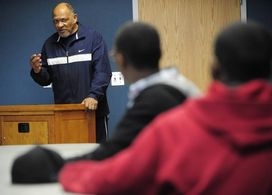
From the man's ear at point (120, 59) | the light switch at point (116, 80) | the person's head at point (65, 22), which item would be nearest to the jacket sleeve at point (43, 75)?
the person's head at point (65, 22)

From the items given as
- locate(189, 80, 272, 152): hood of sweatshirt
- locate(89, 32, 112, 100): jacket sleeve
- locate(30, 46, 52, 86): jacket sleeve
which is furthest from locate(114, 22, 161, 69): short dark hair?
locate(30, 46, 52, 86): jacket sleeve

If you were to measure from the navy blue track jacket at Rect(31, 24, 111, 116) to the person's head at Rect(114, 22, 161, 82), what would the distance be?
2380 mm

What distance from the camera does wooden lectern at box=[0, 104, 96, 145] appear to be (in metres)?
3.71

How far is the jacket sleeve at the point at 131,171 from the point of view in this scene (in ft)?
4.10

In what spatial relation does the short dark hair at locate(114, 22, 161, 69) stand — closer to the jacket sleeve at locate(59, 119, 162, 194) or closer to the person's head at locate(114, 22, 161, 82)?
the person's head at locate(114, 22, 161, 82)

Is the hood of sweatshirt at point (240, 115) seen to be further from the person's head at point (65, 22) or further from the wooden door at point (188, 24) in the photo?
the wooden door at point (188, 24)

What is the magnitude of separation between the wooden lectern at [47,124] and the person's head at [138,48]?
208cm

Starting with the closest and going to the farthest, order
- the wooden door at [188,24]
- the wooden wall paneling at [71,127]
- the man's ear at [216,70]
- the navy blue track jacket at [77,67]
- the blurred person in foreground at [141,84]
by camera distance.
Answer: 1. the man's ear at [216,70]
2. the blurred person in foreground at [141,84]
3. the wooden wall paneling at [71,127]
4. the navy blue track jacket at [77,67]
5. the wooden door at [188,24]

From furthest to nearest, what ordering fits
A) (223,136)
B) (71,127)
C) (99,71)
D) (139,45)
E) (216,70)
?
(99,71)
(71,127)
(139,45)
(216,70)
(223,136)

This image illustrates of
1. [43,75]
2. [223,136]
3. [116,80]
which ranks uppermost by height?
[223,136]

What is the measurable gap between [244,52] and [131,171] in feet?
1.36

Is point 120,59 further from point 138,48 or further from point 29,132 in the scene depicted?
point 29,132

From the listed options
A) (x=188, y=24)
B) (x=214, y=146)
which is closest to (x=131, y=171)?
(x=214, y=146)

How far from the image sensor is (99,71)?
404cm
